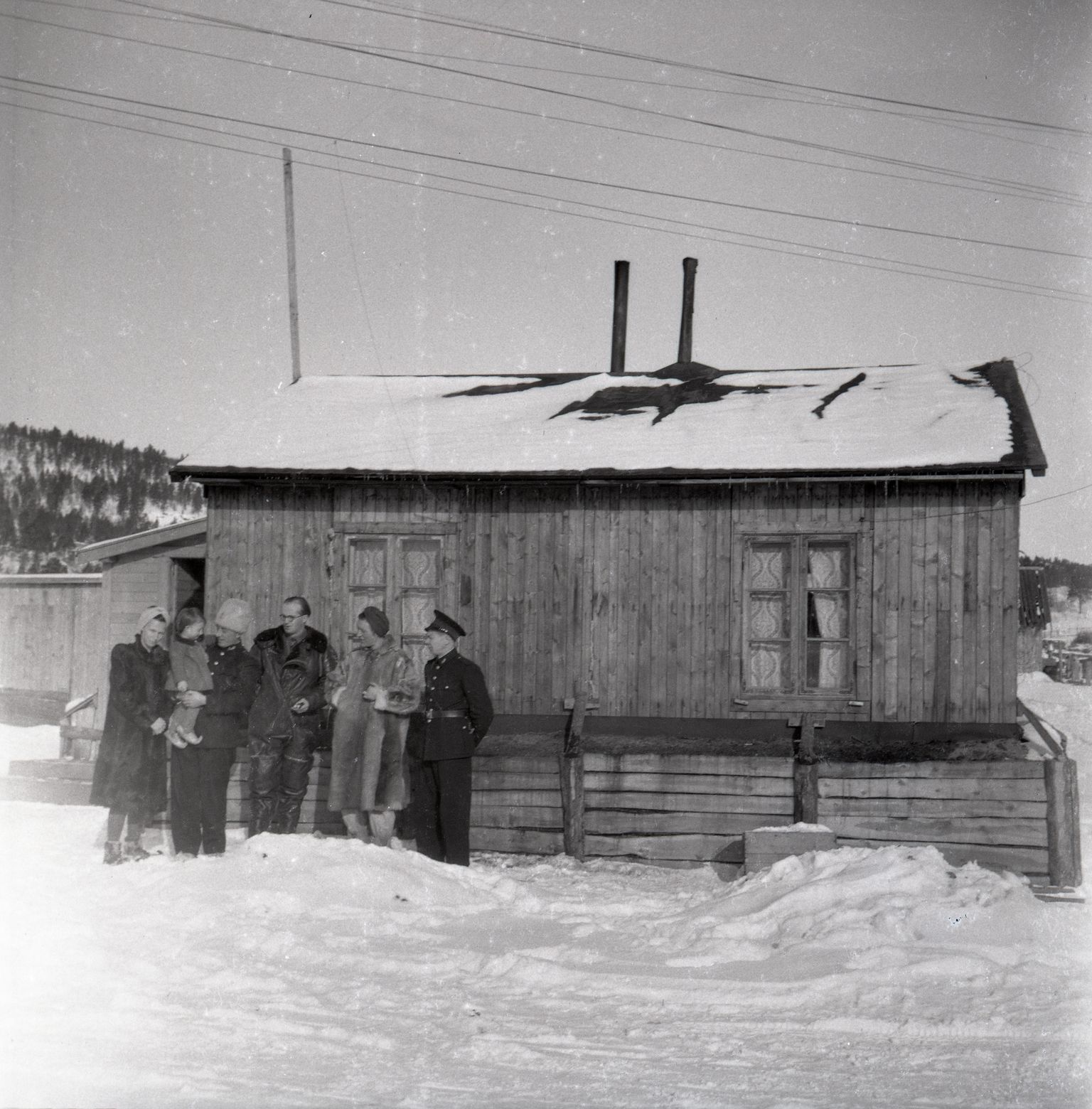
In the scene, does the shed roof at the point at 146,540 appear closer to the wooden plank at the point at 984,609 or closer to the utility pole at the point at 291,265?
the utility pole at the point at 291,265

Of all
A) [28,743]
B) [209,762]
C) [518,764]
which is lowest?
[28,743]

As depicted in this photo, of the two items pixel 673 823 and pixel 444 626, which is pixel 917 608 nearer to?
pixel 673 823

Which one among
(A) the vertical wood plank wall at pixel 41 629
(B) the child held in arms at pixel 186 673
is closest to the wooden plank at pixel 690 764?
(B) the child held in arms at pixel 186 673

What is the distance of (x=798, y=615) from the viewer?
11680mm

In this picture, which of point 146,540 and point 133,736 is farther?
point 146,540

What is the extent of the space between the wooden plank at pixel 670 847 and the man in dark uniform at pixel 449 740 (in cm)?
122

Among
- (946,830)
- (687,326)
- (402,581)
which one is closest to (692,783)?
(946,830)

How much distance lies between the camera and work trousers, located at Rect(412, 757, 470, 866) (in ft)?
29.2

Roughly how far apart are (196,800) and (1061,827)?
6.07 m

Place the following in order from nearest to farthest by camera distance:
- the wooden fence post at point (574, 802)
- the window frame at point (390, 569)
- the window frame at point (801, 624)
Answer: the wooden fence post at point (574, 802)
the window frame at point (801, 624)
the window frame at point (390, 569)

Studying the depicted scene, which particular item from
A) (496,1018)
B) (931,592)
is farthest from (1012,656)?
(496,1018)

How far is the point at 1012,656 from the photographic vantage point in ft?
36.9

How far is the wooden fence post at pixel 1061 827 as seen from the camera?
8867mm

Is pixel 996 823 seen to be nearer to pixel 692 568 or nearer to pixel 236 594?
pixel 692 568
